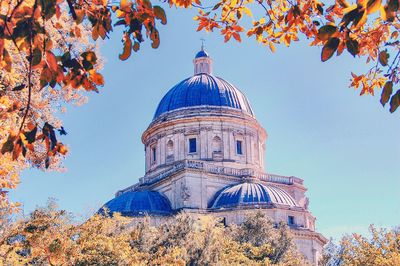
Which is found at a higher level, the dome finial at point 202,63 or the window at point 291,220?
the dome finial at point 202,63

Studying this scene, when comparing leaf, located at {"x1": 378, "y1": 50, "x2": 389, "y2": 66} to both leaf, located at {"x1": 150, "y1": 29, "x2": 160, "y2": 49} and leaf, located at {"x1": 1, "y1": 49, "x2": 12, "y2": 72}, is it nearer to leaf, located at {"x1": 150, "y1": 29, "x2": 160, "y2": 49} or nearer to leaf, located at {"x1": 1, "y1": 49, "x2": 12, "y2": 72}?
leaf, located at {"x1": 150, "y1": 29, "x2": 160, "y2": 49}

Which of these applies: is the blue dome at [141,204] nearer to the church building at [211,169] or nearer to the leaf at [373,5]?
the church building at [211,169]

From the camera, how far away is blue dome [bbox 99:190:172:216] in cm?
3781

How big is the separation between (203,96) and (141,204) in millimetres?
10692

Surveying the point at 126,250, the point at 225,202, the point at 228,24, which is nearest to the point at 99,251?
the point at 126,250

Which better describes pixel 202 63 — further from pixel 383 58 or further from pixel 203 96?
pixel 383 58

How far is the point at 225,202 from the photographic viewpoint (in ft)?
125

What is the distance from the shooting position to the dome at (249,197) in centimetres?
3725

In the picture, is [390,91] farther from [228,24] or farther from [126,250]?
[126,250]

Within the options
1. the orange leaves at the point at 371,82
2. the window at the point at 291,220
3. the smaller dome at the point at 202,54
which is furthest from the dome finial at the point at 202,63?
the orange leaves at the point at 371,82

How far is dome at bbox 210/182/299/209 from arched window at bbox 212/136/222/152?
4039 millimetres

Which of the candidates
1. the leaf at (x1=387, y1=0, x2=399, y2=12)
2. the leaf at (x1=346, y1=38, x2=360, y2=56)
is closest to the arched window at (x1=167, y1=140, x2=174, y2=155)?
the leaf at (x1=346, y1=38, x2=360, y2=56)

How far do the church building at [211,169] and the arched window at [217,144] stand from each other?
0.05 meters

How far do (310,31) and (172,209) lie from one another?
3373 cm
